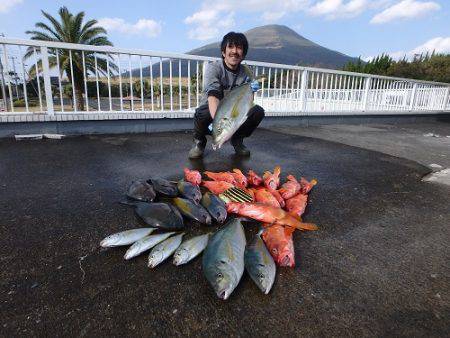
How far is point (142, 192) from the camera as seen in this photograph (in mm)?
2520

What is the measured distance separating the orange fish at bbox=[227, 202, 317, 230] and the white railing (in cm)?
361

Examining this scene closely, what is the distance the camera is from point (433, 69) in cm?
2950

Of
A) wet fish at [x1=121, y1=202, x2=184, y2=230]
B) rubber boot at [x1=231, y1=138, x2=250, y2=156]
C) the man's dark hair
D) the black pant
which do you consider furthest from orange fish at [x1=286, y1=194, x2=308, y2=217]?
the man's dark hair

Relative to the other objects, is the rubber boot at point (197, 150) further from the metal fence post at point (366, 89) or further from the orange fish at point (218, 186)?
the metal fence post at point (366, 89)

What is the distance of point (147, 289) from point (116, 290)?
0.16 meters

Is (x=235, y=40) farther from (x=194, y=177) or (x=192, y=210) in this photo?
(x=192, y=210)

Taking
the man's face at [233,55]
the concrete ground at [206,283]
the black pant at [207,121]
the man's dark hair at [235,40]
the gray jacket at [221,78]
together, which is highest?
the man's dark hair at [235,40]

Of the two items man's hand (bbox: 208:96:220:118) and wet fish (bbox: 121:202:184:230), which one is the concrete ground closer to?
wet fish (bbox: 121:202:184:230)

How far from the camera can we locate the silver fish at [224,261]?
1.41 m

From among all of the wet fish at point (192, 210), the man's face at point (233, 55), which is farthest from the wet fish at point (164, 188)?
the man's face at point (233, 55)

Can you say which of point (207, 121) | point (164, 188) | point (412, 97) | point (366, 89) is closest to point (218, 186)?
point (164, 188)

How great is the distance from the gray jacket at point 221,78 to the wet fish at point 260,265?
2.30m

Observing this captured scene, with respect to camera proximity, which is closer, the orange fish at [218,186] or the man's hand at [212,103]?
the orange fish at [218,186]

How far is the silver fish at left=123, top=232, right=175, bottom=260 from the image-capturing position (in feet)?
5.70
